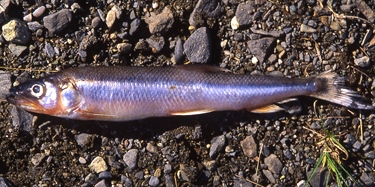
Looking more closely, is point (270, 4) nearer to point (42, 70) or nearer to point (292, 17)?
point (292, 17)

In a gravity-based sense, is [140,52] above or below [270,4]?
below

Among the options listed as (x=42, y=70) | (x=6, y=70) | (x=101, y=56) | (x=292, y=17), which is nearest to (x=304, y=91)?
(x=292, y=17)

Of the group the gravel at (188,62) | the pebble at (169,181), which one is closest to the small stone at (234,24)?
the gravel at (188,62)

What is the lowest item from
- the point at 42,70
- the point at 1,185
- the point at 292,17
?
the point at 1,185

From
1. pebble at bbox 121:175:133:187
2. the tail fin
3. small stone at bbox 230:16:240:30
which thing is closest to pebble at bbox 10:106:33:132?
pebble at bbox 121:175:133:187

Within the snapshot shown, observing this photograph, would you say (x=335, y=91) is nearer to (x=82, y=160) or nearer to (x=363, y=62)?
(x=363, y=62)

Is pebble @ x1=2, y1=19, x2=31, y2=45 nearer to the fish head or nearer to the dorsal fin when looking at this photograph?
the fish head
